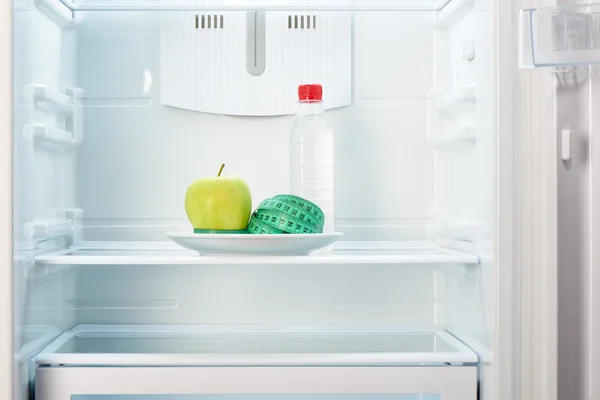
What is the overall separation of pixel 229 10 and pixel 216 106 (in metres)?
0.19

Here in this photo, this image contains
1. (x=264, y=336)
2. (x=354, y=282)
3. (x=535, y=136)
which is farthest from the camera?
(x=354, y=282)

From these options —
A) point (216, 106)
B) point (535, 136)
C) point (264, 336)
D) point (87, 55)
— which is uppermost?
point (87, 55)

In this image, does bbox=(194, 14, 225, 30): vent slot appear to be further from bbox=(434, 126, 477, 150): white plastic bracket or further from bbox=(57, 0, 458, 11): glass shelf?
bbox=(434, 126, 477, 150): white plastic bracket

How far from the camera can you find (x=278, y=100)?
1.49 m

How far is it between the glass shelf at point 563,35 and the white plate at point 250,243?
17.5 inches

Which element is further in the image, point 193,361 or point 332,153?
point 332,153

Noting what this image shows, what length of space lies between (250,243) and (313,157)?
12.4 inches

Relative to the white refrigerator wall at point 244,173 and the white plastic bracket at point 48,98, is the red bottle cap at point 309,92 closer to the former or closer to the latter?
the white refrigerator wall at point 244,173

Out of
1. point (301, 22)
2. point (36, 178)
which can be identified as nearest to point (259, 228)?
point (36, 178)

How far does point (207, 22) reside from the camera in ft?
4.88

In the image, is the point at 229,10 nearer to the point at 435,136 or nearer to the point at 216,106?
the point at 216,106

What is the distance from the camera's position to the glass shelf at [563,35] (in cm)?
94

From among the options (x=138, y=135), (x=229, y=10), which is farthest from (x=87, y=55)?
(x=229, y=10)

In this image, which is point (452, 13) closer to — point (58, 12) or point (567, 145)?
point (567, 145)
